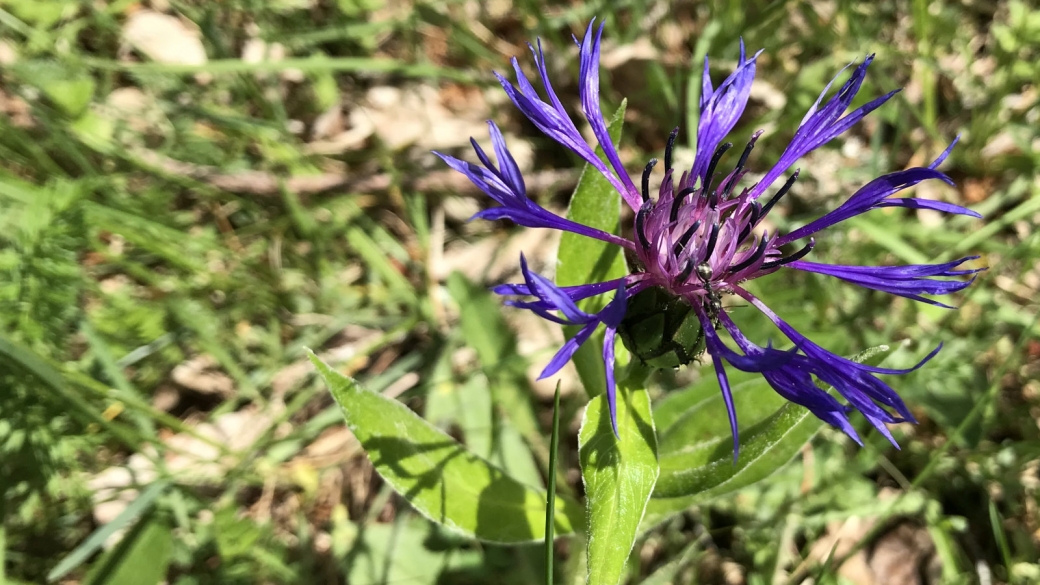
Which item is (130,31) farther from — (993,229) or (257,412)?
(993,229)

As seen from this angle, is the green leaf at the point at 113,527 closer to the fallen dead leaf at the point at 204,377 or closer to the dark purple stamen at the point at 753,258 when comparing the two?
the fallen dead leaf at the point at 204,377

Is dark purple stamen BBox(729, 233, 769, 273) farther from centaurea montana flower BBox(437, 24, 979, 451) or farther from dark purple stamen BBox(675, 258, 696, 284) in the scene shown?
dark purple stamen BBox(675, 258, 696, 284)

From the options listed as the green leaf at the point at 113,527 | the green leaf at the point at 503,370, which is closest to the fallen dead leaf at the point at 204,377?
the green leaf at the point at 113,527

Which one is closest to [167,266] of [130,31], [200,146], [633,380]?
[200,146]

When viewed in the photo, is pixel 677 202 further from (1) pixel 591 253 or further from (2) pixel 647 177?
(1) pixel 591 253

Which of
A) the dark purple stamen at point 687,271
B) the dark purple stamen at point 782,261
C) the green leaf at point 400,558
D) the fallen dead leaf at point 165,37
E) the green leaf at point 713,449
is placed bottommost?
the green leaf at point 400,558

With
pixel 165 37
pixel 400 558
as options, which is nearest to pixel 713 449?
pixel 400 558

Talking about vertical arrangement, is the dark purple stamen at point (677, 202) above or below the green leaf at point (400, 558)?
above
